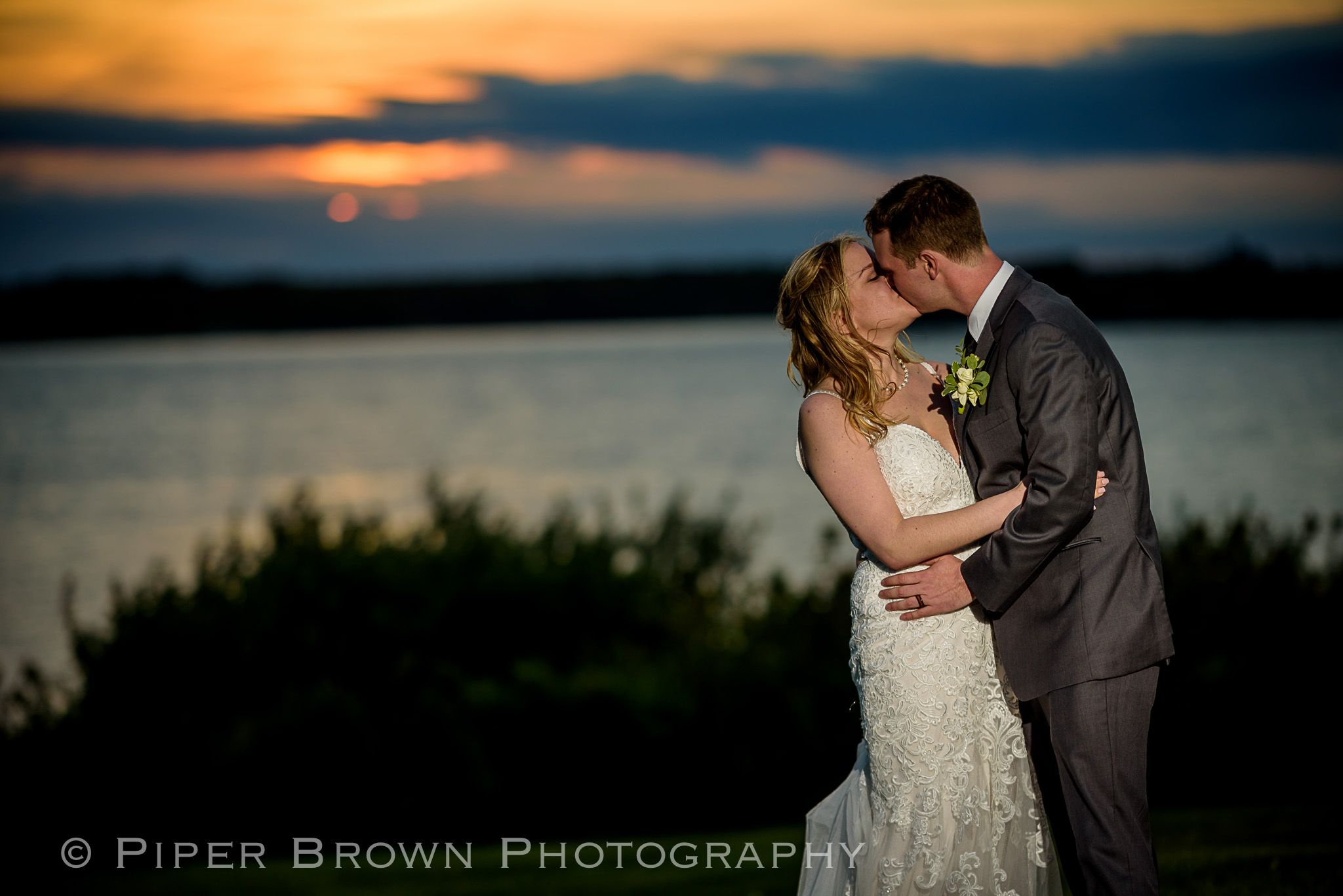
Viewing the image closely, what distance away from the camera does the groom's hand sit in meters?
3.96

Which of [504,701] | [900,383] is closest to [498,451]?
[504,701]

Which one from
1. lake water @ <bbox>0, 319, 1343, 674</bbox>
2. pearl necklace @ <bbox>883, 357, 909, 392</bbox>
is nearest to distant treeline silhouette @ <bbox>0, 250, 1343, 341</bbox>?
lake water @ <bbox>0, 319, 1343, 674</bbox>

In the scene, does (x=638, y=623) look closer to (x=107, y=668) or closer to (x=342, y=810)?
(x=342, y=810)

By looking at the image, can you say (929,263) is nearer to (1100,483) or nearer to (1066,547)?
(1100,483)

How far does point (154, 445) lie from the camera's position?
36.9 metres

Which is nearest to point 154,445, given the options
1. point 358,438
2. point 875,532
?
point 358,438

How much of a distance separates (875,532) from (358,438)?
1410 inches

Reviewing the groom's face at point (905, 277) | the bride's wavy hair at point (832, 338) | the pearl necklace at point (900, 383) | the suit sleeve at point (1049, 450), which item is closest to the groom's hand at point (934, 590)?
the suit sleeve at point (1049, 450)

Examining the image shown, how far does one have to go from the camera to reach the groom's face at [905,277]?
4.01 m

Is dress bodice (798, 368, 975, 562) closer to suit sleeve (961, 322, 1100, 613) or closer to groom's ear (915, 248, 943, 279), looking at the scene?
suit sleeve (961, 322, 1100, 613)

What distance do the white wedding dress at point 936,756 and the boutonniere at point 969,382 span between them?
1.27 ft

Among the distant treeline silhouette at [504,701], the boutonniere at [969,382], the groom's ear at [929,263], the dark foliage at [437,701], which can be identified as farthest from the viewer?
the dark foliage at [437,701]

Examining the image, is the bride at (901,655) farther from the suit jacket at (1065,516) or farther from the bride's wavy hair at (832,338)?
the suit jacket at (1065,516)

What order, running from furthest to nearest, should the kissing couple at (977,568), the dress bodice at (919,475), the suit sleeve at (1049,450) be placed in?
1. the dress bodice at (919,475)
2. the kissing couple at (977,568)
3. the suit sleeve at (1049,450)
